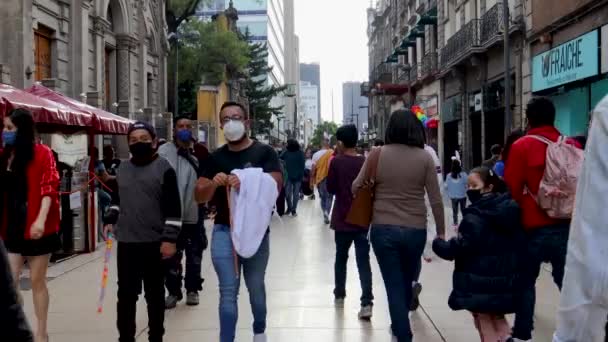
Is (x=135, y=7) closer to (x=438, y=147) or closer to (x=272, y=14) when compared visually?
(x=438, y=147)

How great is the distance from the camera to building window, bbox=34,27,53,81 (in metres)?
18.6

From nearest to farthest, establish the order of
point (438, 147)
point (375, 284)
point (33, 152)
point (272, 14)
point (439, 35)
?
point (33, 152) → point (375, 284) → point (439, 35) → point (438, 147) → point (272, 14)

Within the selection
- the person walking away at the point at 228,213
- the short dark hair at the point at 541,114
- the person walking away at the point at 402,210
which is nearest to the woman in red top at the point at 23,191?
the person walking away at the point at 228,213

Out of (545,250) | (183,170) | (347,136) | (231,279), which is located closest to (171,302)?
(183,170)

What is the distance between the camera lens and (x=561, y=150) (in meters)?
5.53

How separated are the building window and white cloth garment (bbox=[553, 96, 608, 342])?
17.8 m

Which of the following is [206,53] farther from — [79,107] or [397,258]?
[397,258]

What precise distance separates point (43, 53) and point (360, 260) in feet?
45.6

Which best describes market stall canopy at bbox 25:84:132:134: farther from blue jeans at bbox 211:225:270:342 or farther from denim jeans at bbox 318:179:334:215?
blue jeans at bbox 211:225:270:342

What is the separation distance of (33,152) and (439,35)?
32.0 meters

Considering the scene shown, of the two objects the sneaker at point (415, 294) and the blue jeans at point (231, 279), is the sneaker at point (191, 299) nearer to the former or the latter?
the sneaker at point (415, 294)

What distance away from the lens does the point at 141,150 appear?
607 centimetres

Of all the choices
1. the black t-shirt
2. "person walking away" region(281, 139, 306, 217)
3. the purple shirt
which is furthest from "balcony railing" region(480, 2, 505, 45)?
the black t-shirt

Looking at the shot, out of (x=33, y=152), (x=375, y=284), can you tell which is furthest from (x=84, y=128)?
(x=33, y=152)
